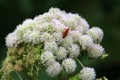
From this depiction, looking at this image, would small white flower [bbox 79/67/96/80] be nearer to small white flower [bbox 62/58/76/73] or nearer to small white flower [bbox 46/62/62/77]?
small white flower [bbox 62/58/76/73]

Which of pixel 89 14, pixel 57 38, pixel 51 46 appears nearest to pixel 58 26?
pixel 57 38

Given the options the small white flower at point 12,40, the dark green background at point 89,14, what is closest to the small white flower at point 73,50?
the small white flower at point 12,40

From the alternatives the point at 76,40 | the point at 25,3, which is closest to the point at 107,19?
the point at 25,3

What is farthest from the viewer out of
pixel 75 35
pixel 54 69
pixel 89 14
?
pixel 89 14

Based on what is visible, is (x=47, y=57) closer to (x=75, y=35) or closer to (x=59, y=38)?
(x=59, y=38)

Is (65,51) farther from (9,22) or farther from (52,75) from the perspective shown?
(9,22)

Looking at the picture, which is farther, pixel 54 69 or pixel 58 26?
pixel 58 26

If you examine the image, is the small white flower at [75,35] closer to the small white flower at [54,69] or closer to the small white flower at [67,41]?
the small white flower at [67,41]

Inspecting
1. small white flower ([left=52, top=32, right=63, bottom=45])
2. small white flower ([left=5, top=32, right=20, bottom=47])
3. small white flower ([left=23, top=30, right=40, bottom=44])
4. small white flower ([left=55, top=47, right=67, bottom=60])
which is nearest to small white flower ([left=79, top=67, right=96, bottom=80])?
small white flower ([left=55, top=47, right=67, bottom=60])
